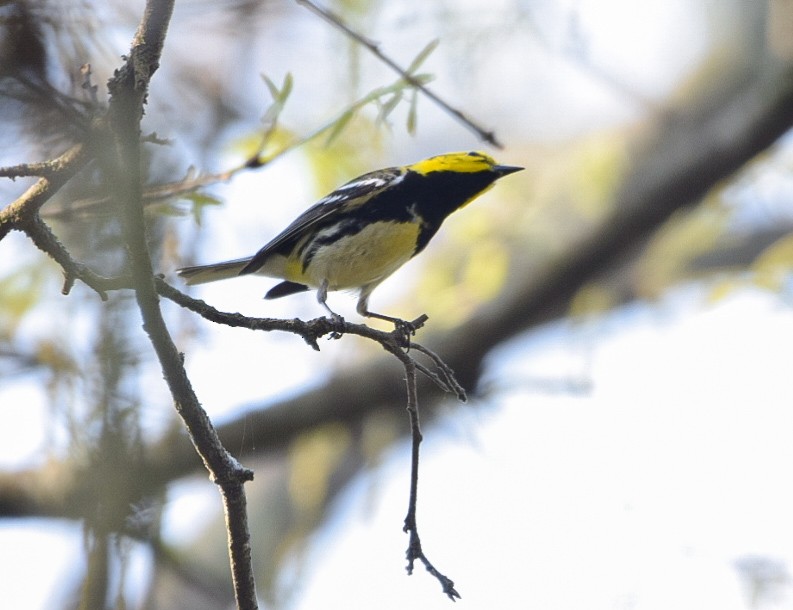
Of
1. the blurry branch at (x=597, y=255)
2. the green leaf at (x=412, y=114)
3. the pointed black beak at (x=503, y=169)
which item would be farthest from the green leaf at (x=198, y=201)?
the blurry branch at (x=597, y=255)

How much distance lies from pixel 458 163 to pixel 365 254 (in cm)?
70

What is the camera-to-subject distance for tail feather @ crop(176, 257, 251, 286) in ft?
13.1

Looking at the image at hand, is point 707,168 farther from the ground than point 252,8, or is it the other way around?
point 707,168

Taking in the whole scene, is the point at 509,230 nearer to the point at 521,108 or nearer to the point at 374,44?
the point at 521,108

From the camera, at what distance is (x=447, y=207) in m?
4.15

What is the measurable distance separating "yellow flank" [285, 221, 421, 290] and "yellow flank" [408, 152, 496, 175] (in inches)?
14.5

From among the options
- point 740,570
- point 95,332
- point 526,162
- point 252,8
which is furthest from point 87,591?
point 526,162

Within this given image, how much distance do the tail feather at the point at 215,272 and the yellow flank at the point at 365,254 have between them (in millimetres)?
317

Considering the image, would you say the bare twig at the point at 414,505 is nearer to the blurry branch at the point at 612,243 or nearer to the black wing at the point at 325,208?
the black wing at the point at 325,208

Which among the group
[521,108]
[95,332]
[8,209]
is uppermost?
[521,108]

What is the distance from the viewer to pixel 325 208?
4.15 m

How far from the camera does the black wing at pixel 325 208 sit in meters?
4.11

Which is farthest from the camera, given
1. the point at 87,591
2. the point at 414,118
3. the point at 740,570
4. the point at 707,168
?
the point at 707,168

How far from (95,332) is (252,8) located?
2.66ft
